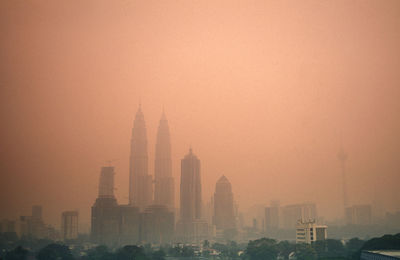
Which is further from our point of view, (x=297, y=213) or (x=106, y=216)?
(x=297, y=213)

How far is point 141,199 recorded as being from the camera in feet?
158

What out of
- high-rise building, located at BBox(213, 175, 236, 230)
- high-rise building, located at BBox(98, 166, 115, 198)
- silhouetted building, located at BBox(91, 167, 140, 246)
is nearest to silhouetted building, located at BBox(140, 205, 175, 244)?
silhouetted building, located at BBox(91, 167, 140, 246)

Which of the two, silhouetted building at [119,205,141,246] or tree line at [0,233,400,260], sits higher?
silhouetted building at [119,205,141,246]

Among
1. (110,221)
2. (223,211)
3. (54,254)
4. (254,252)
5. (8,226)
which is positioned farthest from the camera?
(223,211)

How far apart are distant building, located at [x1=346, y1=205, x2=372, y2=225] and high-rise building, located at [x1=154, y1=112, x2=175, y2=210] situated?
53.7ft

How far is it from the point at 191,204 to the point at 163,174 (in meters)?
4.98

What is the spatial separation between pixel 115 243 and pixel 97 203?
12.0ft

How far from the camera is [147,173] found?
1885 inches

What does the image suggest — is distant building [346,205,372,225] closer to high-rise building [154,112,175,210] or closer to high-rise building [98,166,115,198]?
high-rise building [154,112,175,210]

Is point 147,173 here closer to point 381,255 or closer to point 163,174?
point 163,174

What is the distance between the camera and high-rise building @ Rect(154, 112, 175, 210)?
158 ft

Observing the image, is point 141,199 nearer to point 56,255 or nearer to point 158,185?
point 158,185

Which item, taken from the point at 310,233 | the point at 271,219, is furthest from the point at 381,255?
the point at 271,219

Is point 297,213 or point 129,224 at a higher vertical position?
point 297,213
